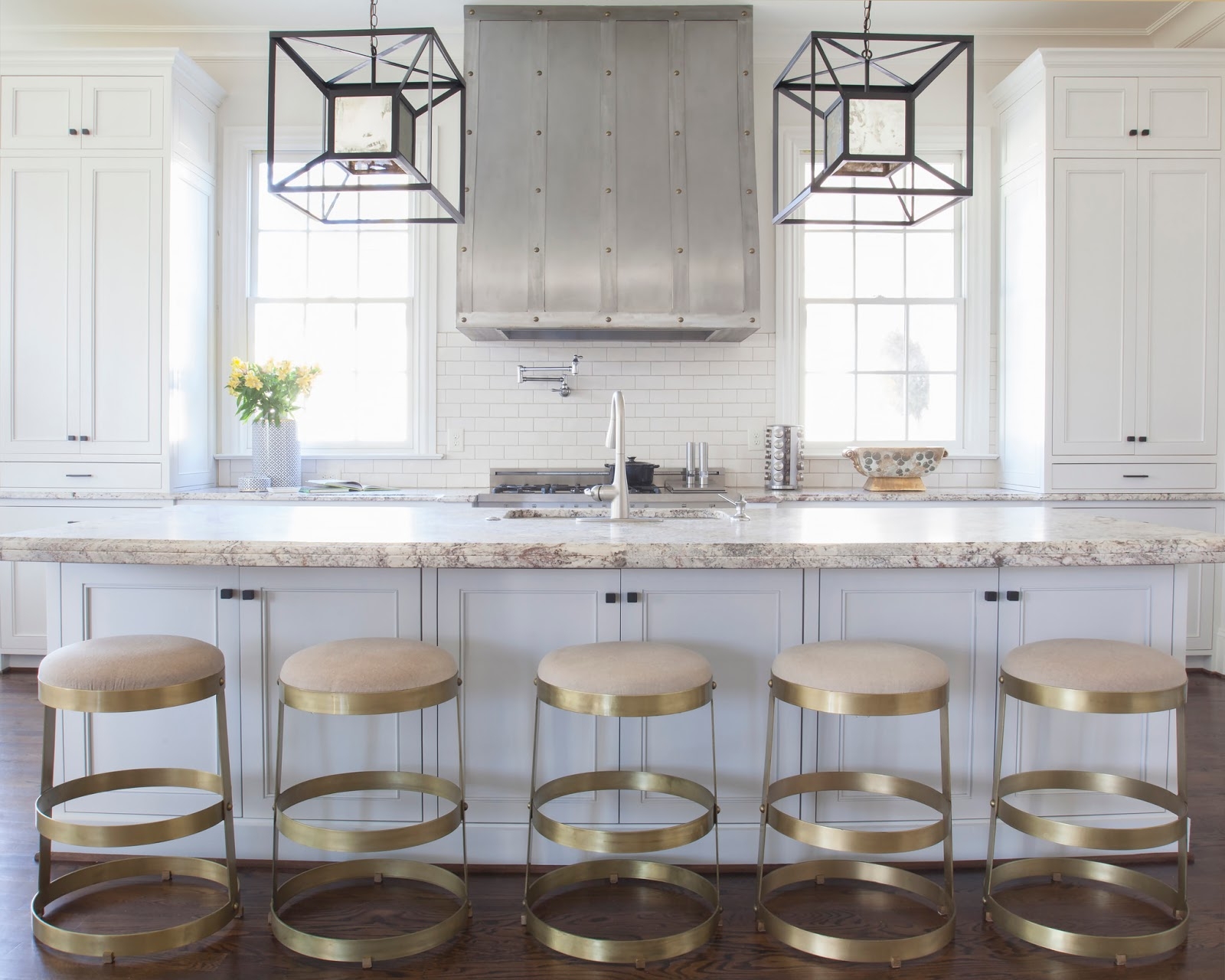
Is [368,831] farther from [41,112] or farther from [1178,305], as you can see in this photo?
[1178,305]

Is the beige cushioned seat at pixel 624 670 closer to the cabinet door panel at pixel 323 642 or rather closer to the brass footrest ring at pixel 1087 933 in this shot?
the cabinet door panel at pixel 323 642

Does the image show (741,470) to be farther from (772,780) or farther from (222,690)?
(222,690)

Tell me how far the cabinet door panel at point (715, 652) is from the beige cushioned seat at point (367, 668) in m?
0.54

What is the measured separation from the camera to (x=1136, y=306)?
14.7ft

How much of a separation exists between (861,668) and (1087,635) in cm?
86

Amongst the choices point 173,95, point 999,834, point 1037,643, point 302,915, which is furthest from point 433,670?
point 173,95

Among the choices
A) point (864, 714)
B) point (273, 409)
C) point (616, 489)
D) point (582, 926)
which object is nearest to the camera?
point (864, 714)

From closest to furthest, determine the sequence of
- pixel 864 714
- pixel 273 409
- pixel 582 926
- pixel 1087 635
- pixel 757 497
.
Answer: pixel 864 714, pixel 582 926, pixel 1087 635, pixel 757 497, pixel 273 409

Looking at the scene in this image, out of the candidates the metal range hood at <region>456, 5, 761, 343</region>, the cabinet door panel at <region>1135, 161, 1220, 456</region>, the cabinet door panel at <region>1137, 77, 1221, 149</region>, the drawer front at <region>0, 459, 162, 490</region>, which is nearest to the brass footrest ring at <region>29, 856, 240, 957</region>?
the drawer front at <region>0, 459, 162, 490</region>

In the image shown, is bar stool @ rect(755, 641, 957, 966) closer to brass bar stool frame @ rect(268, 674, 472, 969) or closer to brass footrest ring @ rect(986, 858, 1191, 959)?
brass footrest ring @ rect(986, 858, 1191, 959)

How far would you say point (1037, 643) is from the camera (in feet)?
7.08

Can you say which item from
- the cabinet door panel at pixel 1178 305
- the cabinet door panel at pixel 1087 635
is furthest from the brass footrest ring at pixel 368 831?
the cabinet door panel at pixel 1178 305

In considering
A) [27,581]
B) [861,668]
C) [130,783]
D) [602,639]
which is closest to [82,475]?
[27,581]

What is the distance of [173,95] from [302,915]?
402cm
